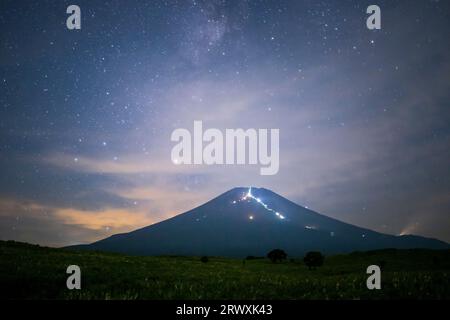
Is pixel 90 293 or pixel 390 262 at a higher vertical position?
pixel 90 293

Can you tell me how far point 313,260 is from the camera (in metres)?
46.4

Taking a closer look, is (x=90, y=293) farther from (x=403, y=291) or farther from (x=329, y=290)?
(x=403, y=291)

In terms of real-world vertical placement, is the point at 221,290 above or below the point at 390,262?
above

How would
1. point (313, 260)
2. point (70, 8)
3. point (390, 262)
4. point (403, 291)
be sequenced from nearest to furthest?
1. point (403, 291)
2. point (70, 8)
3. point (313, 260)
4. point (390, 262)

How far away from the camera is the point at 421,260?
175ft

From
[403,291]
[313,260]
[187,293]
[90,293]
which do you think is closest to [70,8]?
[90,293]

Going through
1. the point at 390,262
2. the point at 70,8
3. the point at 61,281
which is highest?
the point at 70,8
